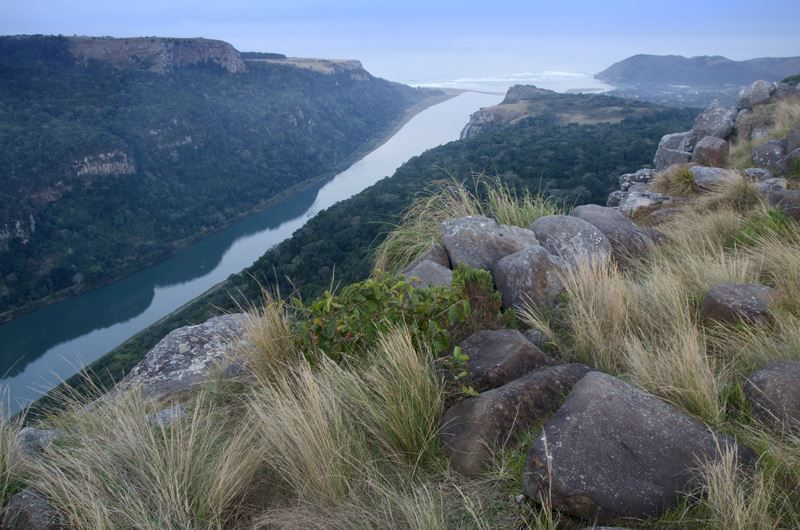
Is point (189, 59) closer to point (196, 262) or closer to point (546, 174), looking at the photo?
point (196, 262)

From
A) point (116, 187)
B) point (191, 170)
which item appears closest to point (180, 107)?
point (191, 170)

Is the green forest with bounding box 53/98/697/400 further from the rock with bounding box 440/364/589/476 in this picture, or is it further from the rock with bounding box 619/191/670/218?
the rock with bounding box 440/364/589/476

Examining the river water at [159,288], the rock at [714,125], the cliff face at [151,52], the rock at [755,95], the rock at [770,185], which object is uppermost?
the cliff face at [151,52]

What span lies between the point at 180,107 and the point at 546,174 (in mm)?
90236

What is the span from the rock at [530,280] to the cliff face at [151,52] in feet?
379

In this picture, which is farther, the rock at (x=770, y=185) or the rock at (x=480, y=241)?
the rock at (x=770, y=185)

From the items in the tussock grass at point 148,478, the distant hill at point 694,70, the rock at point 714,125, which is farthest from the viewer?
the distant hill at point 694,70

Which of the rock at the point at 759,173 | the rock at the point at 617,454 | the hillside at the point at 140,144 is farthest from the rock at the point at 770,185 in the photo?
the hillside at the point at 140,144

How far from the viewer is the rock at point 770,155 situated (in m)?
9.05

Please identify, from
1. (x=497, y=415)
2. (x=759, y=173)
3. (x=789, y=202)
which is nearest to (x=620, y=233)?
(x=789, y=202)

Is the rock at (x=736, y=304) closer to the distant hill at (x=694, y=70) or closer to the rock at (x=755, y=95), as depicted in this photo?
the rock at (x=755, y=95)

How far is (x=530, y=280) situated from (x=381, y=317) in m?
1.42

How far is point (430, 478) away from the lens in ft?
8.36

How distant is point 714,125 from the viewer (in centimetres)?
1295
